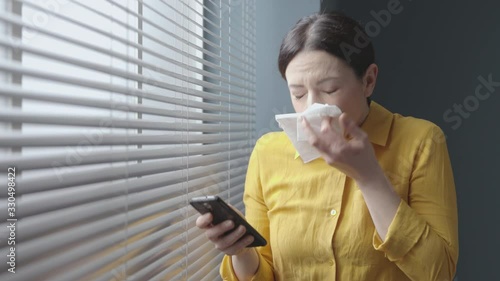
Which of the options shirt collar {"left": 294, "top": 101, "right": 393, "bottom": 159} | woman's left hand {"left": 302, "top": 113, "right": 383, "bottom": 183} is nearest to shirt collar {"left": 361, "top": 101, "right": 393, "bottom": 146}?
shirt collar {"left": 294, "top": 101, "right": 393, "bottom": 159}

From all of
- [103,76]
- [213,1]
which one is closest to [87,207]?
[103,76]

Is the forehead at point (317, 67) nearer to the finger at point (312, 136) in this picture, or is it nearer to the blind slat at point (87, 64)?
the finger at point (312, 136)

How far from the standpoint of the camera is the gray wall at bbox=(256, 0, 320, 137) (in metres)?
1.94

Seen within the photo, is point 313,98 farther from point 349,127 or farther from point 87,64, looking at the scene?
point 87,64

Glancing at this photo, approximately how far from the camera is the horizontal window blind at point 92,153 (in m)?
0.71

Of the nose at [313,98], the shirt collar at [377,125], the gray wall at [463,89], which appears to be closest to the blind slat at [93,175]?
the nose at [313,98]

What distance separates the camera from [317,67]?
110cm

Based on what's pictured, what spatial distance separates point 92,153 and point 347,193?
0.59m

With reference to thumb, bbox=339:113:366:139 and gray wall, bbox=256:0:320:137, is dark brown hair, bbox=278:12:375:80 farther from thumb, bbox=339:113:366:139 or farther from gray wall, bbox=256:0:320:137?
gray wall, bbox=256:0:320:137

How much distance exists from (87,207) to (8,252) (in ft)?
0.64

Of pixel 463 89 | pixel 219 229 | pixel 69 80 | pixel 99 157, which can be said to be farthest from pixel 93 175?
pixel 463 89

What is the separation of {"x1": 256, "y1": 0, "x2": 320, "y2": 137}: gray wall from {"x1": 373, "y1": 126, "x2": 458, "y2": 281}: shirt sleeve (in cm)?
86

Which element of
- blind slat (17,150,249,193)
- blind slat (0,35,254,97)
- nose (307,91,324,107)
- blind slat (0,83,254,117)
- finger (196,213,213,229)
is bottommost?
finger (196,213,213,229)

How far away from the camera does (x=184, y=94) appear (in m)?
1.33
